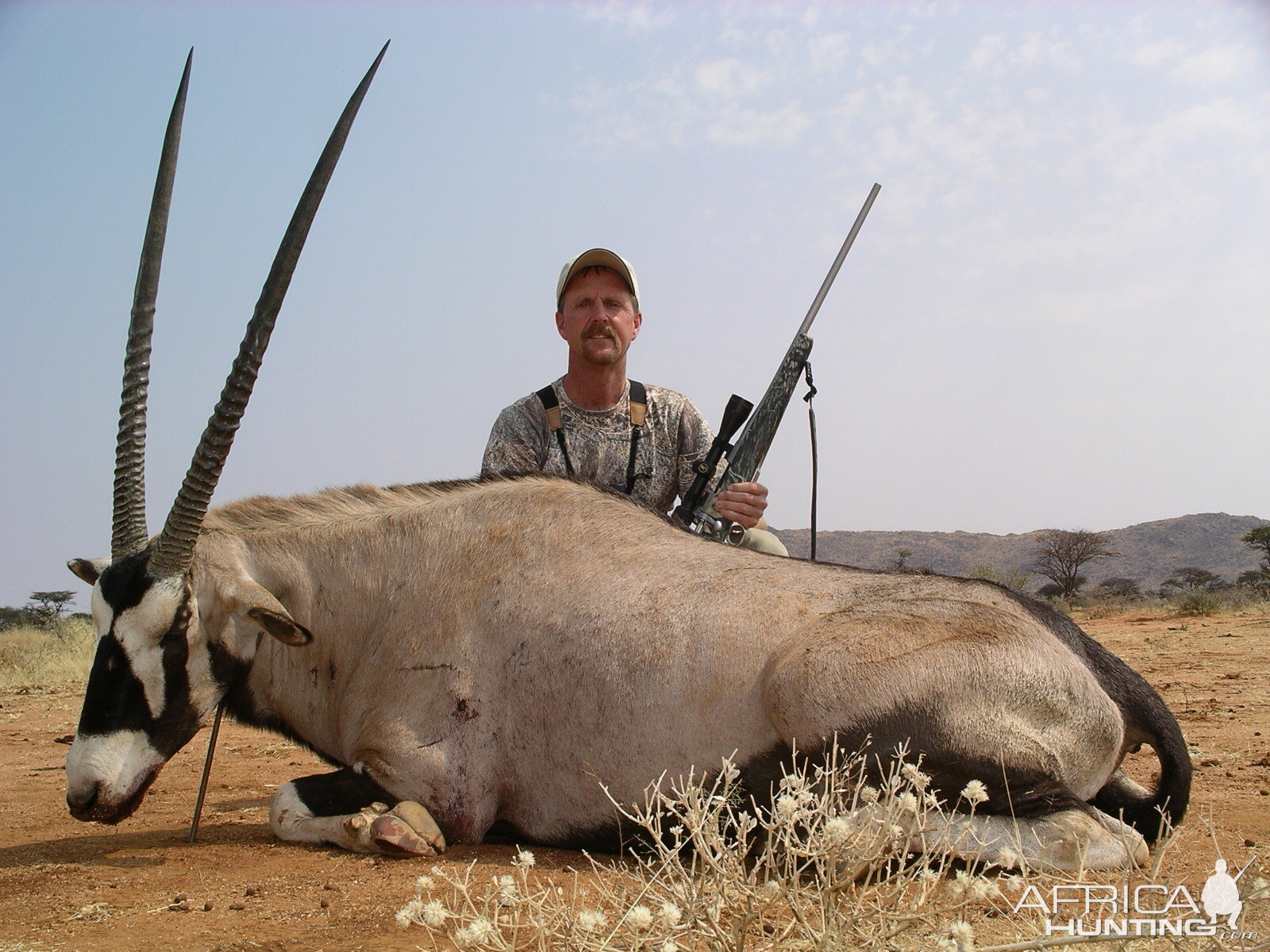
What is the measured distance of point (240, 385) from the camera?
3.89m

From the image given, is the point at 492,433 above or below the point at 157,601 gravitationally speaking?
above

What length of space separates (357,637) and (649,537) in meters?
1.30

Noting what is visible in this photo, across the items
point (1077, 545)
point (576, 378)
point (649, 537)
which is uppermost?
point (576, 378)

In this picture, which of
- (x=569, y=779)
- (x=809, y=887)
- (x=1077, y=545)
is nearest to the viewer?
(x=809, y=887)

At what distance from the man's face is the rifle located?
1.03 m

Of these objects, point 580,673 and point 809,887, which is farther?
point 580,673

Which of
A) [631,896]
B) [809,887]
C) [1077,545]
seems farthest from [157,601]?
[1077,545]

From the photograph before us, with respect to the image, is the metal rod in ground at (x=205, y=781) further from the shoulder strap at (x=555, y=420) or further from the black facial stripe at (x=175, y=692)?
the shoulder strap at (x=555, y=420)

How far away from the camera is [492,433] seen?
6.45m

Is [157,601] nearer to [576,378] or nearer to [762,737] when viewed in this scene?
[762,737]

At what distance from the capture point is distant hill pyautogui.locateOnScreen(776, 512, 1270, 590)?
5600cm

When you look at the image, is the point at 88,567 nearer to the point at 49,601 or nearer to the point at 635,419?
the point at 635,419

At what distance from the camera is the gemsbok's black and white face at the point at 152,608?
3.86 meters

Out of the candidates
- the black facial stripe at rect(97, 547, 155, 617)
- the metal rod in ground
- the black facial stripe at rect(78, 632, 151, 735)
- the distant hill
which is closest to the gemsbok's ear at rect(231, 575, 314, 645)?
the black facial stripe at rect(97, 547, 155, 617)
